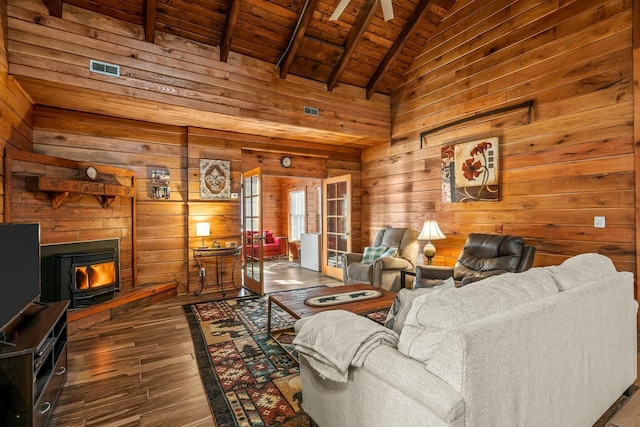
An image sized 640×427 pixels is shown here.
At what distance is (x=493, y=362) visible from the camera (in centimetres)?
111

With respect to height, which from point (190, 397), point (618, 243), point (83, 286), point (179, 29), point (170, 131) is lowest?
point (190, 397)

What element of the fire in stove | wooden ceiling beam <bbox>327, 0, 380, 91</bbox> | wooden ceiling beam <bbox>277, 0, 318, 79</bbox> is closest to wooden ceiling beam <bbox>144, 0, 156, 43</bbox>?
wooden ceiling beam <bbox>277, 0, 318, 79</bbox>

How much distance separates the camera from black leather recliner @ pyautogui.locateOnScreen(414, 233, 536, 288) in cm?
327

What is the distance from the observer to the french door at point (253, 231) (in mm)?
4781

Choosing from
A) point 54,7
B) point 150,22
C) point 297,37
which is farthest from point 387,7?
point 54,7

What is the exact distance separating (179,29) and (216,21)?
0.43 metres

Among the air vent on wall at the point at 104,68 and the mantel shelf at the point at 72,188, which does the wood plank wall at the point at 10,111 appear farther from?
the air vent on wall at the point at 104,68

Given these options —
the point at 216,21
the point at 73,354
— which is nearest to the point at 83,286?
the point at 73,354

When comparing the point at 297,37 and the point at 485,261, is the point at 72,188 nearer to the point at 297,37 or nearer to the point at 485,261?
the point at 297,37

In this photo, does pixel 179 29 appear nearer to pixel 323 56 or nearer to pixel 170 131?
pixel 170 131

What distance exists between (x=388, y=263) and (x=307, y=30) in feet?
10.8

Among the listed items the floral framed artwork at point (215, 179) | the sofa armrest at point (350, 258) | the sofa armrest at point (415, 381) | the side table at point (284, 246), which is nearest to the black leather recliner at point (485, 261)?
the sofa armrest at point (350, 258)

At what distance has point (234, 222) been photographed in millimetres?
5172

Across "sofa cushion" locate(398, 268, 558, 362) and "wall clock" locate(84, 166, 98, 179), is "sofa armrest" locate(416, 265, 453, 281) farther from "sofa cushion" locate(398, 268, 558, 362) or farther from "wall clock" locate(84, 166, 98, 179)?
"wall clock" locate(84, 166, 98, 179)
